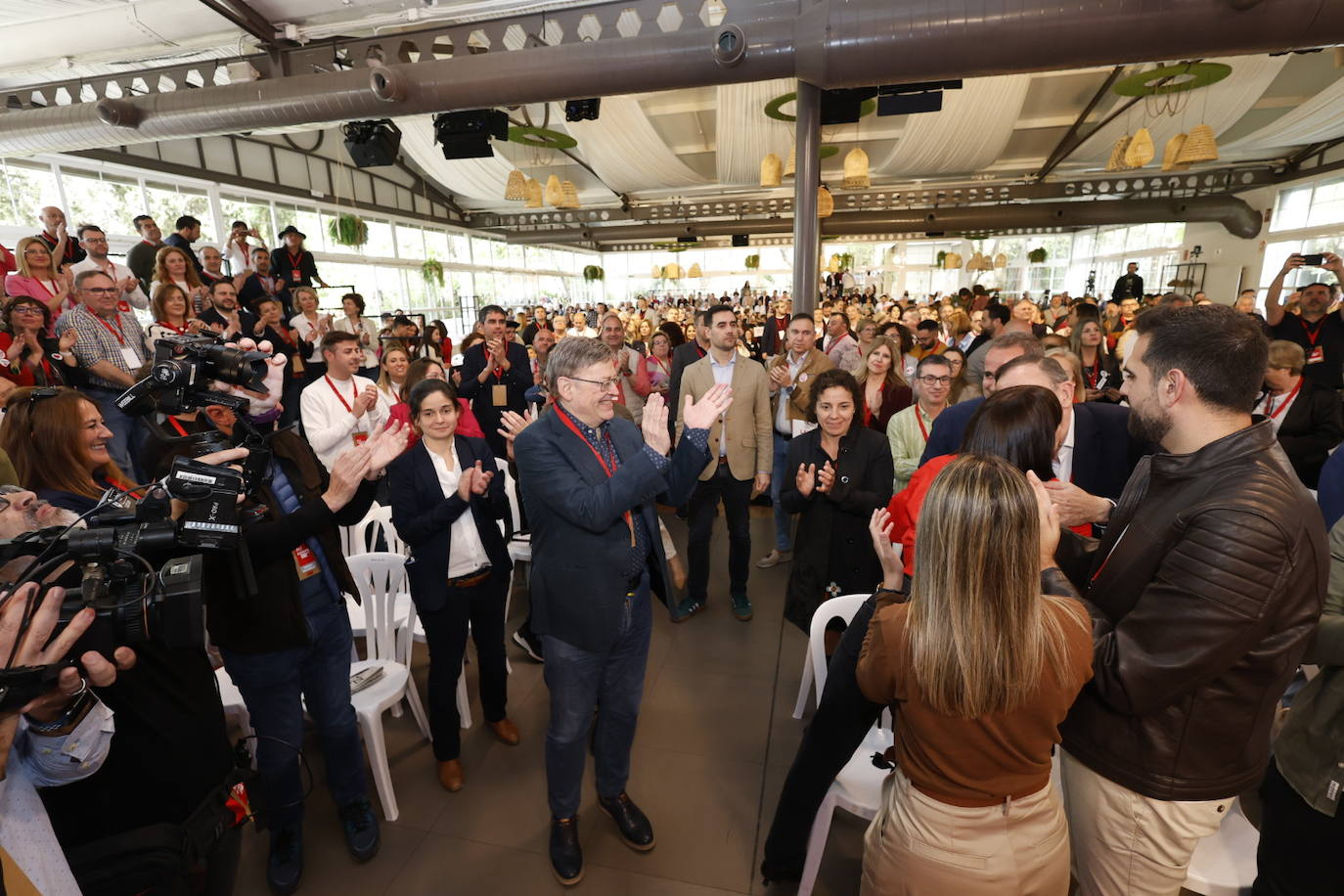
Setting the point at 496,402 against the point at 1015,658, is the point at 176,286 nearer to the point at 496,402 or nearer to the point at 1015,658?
the point at 496,402

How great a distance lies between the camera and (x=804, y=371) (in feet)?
12.8

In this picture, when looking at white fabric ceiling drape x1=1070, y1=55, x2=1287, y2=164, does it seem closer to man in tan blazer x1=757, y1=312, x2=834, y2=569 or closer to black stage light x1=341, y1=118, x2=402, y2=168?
man in tan blazer x1=757, y1=312, x2=834, y2=569

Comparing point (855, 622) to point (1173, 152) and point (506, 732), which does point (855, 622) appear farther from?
point (1173, 152)

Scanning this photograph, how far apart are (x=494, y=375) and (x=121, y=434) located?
2362mm

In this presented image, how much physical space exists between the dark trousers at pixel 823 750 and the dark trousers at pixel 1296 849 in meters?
0.85

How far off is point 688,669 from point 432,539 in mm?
1482

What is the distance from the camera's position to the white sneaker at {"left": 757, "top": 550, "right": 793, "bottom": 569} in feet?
13.6

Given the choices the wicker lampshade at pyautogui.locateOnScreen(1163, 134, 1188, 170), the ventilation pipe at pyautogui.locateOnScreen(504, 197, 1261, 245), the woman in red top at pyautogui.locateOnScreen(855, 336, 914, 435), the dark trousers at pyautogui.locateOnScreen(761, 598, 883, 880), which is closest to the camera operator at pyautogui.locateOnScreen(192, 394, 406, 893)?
the dark trousers at pyautogui.locateOnScreen(761, 598, 883, 880)

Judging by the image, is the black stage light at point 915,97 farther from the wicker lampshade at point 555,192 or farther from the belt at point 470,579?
the belt at point 470,579

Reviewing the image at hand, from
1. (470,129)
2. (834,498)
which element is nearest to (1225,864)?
(834,498)

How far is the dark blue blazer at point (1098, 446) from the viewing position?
90.2 inches

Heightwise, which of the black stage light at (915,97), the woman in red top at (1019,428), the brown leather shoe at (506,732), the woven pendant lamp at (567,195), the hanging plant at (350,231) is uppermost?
the black stage light at (915,97)

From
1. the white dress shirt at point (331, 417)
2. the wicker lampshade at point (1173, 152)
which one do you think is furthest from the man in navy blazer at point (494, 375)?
the wicker lampshade at point (1173, 152)

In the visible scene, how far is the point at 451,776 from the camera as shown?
229 cm
